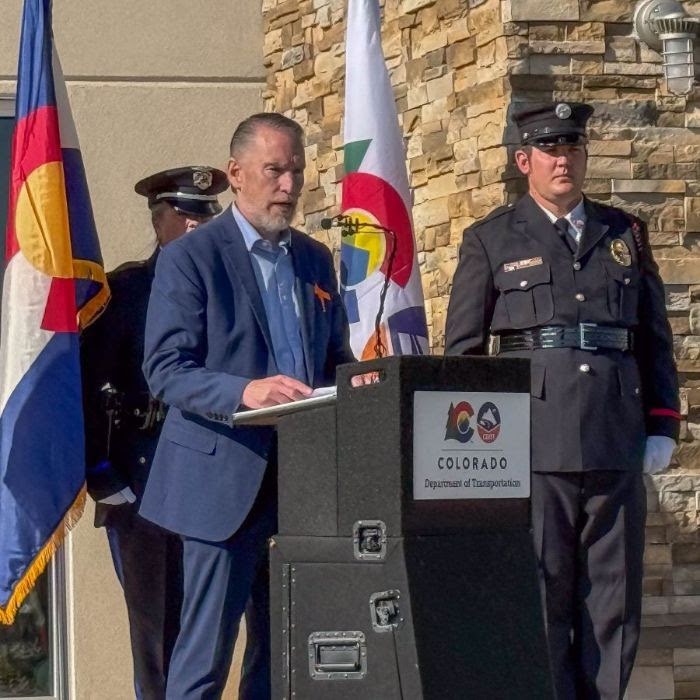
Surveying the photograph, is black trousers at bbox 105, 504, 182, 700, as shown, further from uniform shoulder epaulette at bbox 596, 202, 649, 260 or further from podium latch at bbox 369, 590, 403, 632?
podium latch at bbox 369, 590, 403, 632

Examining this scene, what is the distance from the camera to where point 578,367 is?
4.79m

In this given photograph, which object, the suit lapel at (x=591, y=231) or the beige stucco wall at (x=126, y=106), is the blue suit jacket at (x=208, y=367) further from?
the beige stucco wall at (x=126, y=106)

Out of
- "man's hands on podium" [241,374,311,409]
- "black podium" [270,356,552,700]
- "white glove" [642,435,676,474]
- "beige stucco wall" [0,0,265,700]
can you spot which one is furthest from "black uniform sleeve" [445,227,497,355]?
"beige stucco wall" [0,0,265,700]

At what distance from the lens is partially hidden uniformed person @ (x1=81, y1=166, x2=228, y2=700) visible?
5.24 metres

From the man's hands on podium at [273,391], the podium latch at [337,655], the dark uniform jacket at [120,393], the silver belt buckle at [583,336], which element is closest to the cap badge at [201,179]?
the dark uniform jacket at [120,393]

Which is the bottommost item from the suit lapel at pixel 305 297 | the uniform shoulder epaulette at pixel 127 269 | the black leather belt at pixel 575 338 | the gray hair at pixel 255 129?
the black leather belt at pixel 575 338

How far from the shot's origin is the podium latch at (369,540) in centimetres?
336

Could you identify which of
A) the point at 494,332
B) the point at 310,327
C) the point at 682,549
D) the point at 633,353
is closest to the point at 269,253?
the point at 310,327

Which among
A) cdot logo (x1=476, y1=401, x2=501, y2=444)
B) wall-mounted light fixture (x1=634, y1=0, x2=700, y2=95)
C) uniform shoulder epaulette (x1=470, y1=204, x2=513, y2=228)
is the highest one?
wall-mounted light fixture (x1=634, y1=0, x2=700, y2=95)

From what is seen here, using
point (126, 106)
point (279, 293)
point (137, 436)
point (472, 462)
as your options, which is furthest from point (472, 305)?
point (126, 106)

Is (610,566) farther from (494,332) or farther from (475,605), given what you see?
(475,605)

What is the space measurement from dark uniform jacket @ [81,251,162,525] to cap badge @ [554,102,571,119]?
4.48 feet

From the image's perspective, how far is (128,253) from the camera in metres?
6.58

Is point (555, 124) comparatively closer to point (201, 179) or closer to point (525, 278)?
point (525, 278)
